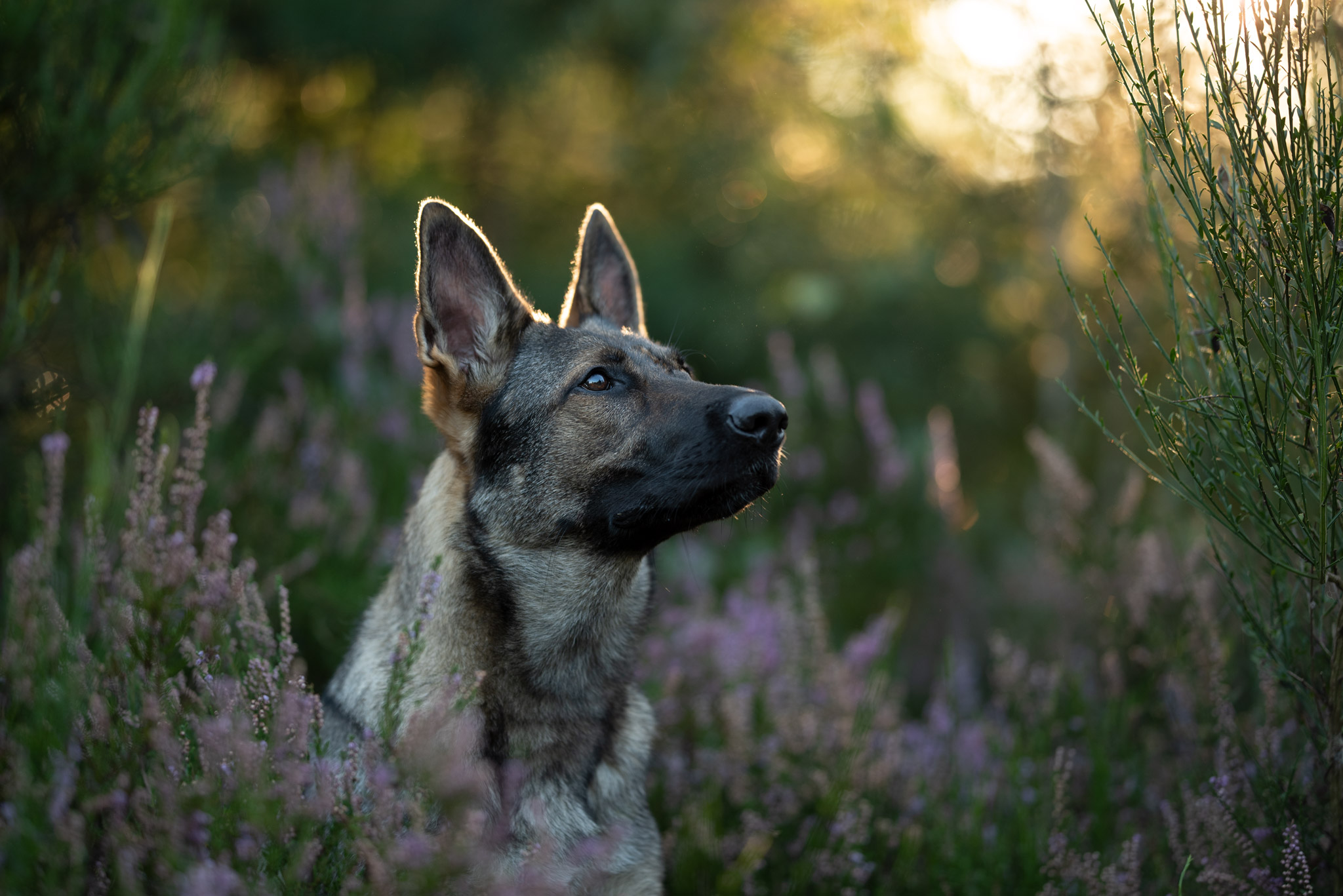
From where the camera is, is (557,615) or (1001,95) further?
(1001,95)

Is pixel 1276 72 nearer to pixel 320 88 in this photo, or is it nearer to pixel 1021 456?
pixel 1021 456

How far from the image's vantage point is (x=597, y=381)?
3.20 m

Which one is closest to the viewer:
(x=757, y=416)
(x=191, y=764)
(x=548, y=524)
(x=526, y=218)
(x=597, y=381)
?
(x=191, y=764)

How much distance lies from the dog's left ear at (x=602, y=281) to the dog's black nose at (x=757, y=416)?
44.5 inches

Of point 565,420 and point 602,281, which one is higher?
point 602,281

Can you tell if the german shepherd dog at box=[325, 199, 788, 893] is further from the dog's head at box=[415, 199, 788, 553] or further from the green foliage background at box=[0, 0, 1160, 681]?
the green foliage background at box=[0, 0, 1160, 681]

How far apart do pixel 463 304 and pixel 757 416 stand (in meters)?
1.20

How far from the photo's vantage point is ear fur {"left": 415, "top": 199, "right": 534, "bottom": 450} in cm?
310

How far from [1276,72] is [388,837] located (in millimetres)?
3102

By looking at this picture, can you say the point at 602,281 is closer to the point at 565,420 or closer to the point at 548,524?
the point at 565,420

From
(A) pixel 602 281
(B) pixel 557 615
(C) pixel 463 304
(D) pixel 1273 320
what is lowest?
(B) pixel 557 615

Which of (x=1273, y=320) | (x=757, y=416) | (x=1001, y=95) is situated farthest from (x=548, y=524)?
(x=1001, y=95)

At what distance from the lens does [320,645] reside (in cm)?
437

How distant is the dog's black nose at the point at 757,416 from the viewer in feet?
9.41
